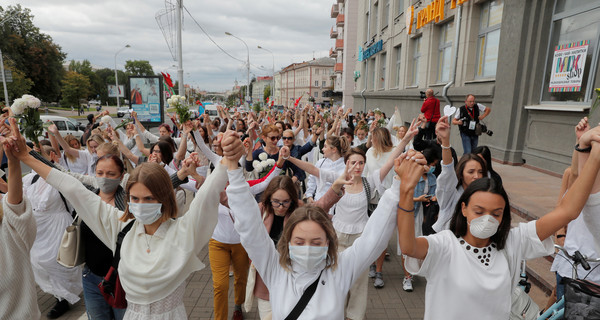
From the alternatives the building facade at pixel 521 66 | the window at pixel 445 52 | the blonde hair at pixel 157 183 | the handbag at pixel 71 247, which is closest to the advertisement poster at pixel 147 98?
the building facade at pixel 521 66

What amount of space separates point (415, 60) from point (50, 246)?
17299 millimetres

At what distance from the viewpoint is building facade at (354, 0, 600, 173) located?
7.06m

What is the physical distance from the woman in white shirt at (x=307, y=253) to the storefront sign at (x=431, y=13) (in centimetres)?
1373

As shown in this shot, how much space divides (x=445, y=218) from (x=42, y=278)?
4.74 m

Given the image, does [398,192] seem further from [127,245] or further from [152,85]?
[152,85]

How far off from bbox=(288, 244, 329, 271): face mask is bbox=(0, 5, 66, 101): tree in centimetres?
4621

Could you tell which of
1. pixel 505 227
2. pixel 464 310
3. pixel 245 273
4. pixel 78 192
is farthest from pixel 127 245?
pixel 505 227

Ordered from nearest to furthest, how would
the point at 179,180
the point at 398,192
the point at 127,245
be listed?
the point at 398,192 < the point at 127,245 < the point at 179,180

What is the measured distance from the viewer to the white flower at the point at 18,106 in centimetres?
344

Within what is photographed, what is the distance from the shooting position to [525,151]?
8438 millimetres

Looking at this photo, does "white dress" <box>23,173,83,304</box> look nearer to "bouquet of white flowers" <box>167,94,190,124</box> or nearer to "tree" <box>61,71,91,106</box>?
"bouquet of white flowers" <box>167,94,190,124</box>

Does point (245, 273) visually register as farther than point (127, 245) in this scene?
Yes

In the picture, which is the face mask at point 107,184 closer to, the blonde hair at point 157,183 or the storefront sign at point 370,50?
the blonde hair at point 157,183

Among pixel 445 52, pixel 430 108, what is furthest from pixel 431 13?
pixel 430 108
